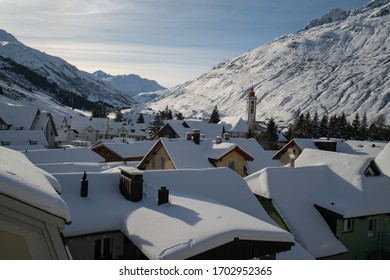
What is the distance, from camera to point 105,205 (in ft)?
37.6

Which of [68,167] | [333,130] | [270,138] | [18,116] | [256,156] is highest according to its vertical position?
[18,116]

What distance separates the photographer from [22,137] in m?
46.2

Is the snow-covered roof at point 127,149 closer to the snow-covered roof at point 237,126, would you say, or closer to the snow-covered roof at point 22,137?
the snow-covered roof at point 22,137

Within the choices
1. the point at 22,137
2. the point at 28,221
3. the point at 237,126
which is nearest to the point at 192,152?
the point at 28,221

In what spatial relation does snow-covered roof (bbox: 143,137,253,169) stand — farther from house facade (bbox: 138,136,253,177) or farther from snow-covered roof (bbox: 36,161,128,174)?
snow-covered roof (bbox: 36,161,128,174)

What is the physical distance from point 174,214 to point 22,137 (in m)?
41.6

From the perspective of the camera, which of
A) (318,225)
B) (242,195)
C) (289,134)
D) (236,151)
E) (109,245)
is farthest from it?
(289,134)

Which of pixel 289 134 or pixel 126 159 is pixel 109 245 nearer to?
pixel 126 159

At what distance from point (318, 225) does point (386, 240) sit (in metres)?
3.44

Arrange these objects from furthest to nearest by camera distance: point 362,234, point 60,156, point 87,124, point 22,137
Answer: point 87,124
point 22,137
point 60,156
point 362,234

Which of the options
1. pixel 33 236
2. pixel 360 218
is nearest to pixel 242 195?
pixel 360 218

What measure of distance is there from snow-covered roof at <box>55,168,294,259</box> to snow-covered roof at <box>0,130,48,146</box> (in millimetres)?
35132

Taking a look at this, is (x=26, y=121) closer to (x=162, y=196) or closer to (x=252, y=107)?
(x=162, y=196)
